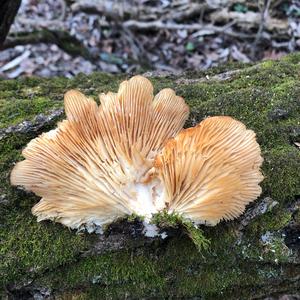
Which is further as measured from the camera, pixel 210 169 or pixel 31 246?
pixel 31 246

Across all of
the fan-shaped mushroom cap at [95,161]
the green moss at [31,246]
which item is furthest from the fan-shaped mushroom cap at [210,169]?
the green moss at [31,246]

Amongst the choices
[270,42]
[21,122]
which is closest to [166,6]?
[270,42]

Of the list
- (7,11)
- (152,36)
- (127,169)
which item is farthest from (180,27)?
(127,169)

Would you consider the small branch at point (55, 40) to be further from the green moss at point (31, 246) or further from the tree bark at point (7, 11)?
the green moss at point (31, 246)

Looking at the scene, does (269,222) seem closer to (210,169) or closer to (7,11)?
(210,169)

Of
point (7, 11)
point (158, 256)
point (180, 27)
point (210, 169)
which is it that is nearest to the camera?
point (210, 169)

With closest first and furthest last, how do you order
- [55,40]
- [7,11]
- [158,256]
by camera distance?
[158,256]
[7,11]
[55,40]

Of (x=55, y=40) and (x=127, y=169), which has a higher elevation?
(x=127, y=169)
